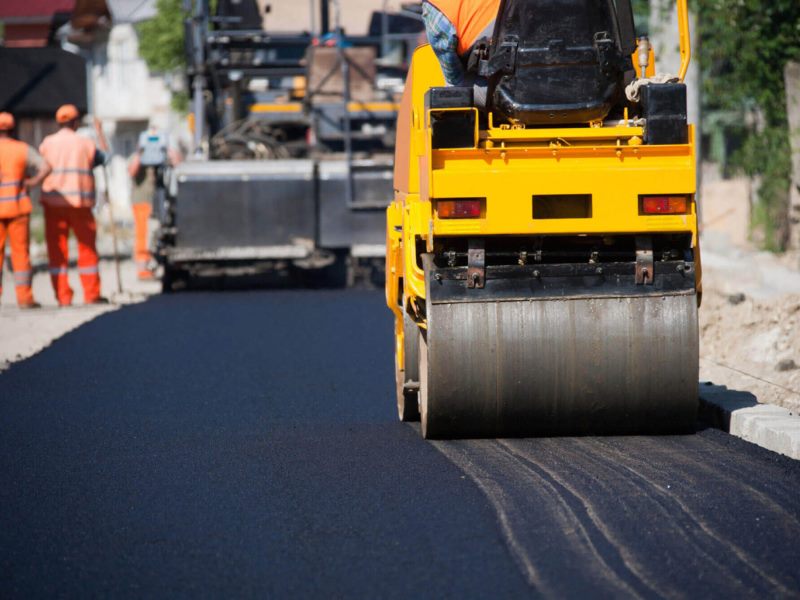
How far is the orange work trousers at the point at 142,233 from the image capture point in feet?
57.2

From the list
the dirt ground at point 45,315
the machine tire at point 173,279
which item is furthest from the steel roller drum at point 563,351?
the machine tire at point 173,279

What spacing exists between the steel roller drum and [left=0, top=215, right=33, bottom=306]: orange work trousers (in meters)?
8.46

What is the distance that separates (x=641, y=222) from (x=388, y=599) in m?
2.54

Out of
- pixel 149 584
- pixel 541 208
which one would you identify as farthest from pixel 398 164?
pixel 149 584

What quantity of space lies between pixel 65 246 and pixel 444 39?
330 inches

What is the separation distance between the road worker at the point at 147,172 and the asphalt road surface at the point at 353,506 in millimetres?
9226

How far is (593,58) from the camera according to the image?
646 cm

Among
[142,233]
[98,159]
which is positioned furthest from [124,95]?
[98,159]

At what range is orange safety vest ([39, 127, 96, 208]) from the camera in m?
14.1

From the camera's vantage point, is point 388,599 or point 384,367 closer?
point 388,599

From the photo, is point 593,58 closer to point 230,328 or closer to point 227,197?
point 230,328

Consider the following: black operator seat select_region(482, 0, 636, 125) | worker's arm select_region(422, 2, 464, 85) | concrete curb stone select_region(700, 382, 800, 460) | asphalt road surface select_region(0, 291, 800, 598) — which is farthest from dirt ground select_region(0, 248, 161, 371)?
concrete curb stone select_region(700, 382, 800, 460)

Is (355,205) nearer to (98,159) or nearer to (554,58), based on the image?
(98,159)

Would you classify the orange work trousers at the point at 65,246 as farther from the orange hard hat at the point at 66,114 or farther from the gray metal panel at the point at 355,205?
the gray metal panel at the point at 355,205
